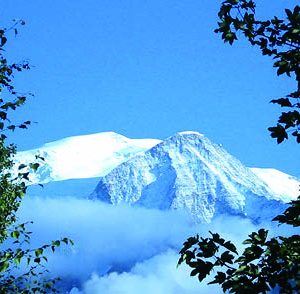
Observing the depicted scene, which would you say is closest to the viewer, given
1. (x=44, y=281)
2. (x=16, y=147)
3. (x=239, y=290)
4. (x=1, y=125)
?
(x=239, y=290)

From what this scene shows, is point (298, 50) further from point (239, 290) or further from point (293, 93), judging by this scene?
point (239, 290)

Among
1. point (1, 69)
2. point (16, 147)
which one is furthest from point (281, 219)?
point (16, 147)

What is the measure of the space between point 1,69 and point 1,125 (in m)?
1.75

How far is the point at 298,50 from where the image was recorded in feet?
34.0

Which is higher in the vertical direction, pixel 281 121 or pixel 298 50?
pixel 298 50

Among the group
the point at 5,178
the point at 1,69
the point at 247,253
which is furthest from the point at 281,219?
the point at 5,178

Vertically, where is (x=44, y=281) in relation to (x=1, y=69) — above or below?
below

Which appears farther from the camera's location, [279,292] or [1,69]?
[1,69]

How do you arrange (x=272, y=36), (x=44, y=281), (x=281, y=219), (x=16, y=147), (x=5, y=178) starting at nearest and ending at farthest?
(x=281, y=219) → (x=272, y=36) → (x=44, y=281) → (x=5, y=178) → (x=16, y=147)

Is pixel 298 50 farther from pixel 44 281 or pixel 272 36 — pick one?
pixel 44 281

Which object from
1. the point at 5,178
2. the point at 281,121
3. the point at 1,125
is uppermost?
the point at 5,178

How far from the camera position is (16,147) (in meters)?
30.4

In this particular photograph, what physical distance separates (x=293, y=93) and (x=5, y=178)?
16454 millimetres

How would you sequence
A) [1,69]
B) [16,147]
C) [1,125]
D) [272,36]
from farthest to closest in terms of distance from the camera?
[16,147] < [1,69] < [1,125] < [272,36]
